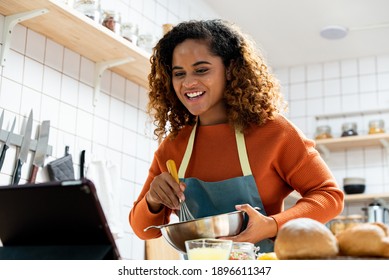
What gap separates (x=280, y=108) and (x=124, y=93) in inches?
61.6

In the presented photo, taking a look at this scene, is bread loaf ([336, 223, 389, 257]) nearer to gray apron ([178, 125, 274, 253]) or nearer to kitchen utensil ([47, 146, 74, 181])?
gray apron ([178, 125, 274, 253])

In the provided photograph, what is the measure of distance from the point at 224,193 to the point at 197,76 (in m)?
0.38

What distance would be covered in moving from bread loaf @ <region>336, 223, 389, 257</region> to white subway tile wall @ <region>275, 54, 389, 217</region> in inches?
171

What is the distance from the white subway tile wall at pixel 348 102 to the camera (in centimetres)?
516

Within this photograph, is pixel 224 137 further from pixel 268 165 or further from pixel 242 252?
pixel 242 252

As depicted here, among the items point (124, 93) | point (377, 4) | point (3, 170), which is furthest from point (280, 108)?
point (377, 4)

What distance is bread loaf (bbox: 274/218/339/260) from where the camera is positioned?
2.94 feet

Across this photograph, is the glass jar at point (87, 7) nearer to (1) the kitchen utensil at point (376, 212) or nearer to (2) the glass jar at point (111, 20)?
(2) the glass jar at point (111, 20)

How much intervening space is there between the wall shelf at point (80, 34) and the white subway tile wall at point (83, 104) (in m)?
0.05

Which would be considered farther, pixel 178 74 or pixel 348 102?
pixel 348 102

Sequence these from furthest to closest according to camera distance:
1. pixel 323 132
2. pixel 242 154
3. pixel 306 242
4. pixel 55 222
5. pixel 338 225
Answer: pixel 323 132 → pixel 338 225 → pixel 242 154 → pixel 55 222 → pixel 306 242

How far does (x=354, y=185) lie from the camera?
4.96 m

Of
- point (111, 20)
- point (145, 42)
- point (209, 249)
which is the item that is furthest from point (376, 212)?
point (209, 249)

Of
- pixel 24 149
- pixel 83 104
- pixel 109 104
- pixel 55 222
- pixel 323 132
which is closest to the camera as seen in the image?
pixel 55 222
